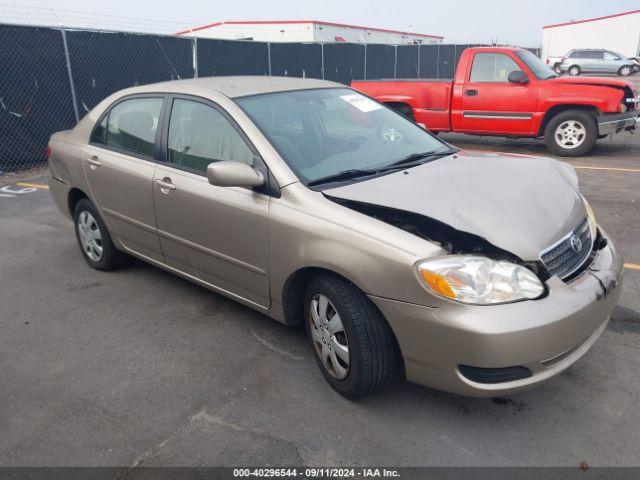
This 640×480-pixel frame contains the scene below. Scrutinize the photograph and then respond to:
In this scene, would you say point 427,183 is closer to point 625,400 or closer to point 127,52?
point 625,400

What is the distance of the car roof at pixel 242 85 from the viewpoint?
141 inches

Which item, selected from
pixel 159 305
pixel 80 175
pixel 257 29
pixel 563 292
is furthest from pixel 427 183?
pixel 257 29

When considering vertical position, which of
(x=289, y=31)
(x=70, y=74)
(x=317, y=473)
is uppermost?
(x=289, y=31)

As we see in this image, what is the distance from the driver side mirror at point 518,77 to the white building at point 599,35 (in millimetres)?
38009

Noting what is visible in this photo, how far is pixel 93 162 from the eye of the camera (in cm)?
436

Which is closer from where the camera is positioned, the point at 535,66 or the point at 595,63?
the point at 535,66

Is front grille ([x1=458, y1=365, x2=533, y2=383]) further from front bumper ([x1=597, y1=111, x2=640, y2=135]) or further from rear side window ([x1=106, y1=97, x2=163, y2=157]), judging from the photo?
front bumper ([x1=597, y1=111, x2=640, y2=135])

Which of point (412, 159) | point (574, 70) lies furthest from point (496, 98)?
point (574, 70)

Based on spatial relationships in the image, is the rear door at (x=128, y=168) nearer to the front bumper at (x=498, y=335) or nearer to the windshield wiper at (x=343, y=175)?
the windshield wiper at (x=343, y=175)

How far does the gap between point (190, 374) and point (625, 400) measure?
240cm

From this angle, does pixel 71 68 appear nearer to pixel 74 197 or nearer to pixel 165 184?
pixel 74 197

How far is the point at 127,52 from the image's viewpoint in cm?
1048

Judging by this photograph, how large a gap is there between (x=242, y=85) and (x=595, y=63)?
31460 mm

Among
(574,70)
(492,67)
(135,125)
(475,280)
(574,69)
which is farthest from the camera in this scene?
(574,70)
